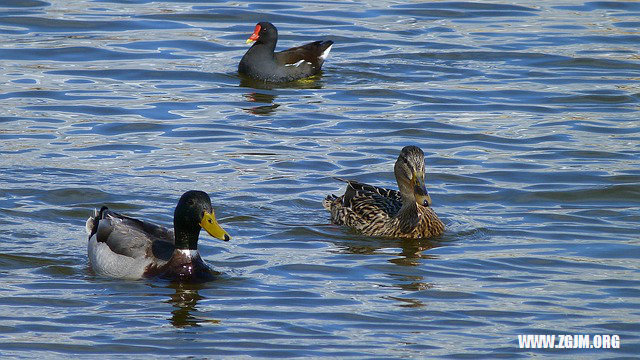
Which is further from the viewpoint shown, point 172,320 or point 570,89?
point 570,89

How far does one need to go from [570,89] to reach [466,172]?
476 centimetres

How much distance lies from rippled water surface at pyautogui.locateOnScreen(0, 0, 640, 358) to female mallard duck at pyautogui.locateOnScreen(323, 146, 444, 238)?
0.53 ft

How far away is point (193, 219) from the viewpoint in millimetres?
11359

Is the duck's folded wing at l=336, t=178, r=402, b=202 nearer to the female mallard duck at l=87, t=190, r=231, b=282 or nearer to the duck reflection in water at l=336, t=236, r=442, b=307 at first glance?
the duck reflection in water at l=336, t=236, r=442, b=307

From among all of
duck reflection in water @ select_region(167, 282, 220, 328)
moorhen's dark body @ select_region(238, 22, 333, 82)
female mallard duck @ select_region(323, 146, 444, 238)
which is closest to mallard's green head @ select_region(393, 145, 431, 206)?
female mallard duck @ select_region(323, 146, 444, 238)

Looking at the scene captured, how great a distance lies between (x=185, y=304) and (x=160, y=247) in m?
1.04

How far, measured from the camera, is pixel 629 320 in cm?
1029

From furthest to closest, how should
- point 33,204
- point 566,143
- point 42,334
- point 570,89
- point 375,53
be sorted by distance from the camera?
point 375,53
point 570,89
point 566,143
point 33,204
point 42,334

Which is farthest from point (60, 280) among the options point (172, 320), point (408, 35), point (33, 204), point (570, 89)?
point (408, 35)

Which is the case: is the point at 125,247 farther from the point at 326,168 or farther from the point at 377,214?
the point at 326,168

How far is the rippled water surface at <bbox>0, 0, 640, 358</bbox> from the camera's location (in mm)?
10258

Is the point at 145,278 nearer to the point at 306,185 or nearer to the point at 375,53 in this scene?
the point at 306,185

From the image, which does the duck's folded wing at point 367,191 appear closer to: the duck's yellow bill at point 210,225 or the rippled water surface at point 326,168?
the rippled water surface at point 326,168

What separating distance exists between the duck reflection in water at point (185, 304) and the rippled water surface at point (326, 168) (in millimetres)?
23
